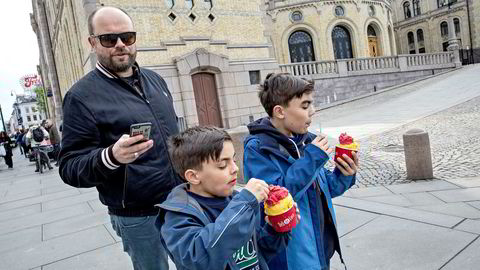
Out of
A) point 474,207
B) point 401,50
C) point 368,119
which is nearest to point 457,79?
point 368,119

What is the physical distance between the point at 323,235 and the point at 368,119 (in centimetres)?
1218

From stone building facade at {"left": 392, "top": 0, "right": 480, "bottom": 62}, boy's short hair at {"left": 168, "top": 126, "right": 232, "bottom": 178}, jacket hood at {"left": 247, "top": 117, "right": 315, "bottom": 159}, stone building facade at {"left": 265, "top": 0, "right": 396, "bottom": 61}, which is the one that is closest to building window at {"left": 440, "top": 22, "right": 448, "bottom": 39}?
stone building facade at {"left": 392, "top": 0, "right": 480, "bottom": 62}

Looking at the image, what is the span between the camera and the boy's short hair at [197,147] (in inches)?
67.4

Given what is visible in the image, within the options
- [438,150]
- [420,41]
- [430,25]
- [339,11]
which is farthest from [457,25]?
[438,150]

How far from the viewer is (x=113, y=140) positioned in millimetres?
2184

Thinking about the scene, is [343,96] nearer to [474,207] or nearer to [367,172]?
[367,172]

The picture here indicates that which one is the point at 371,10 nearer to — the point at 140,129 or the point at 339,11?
the point at 339,11

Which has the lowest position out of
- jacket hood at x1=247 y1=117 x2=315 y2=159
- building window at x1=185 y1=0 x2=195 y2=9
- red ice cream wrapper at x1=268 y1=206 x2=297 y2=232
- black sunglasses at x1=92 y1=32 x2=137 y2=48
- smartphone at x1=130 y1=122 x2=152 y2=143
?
red ice cream wrapper at x1=268 y1=206 x2=297 y2=232

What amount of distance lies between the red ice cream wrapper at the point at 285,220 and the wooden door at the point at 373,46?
110 ft

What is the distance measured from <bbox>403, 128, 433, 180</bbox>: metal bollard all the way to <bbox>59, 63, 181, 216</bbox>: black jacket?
453 cm

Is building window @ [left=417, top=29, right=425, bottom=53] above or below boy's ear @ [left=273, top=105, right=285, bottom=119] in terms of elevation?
above

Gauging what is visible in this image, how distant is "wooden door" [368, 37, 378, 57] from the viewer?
3231cm

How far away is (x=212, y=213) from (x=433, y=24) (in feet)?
159

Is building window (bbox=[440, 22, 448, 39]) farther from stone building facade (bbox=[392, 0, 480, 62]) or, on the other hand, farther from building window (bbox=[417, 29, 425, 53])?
building window (bbox=[417, 29, 425, 53])
